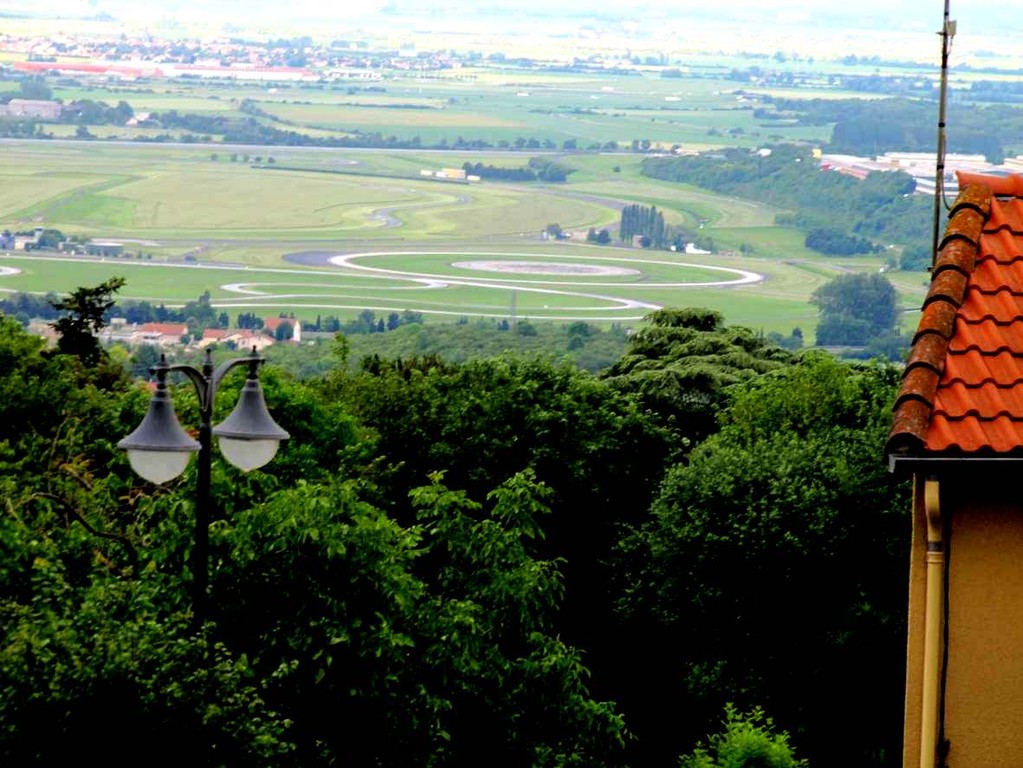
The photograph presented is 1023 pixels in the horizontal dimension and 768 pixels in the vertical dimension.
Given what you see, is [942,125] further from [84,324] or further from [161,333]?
[161,333]

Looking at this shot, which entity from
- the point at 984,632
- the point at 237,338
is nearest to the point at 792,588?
the point at 984,632

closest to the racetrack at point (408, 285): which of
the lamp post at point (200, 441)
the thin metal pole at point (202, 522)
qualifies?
the lamp post at point (200, 441)

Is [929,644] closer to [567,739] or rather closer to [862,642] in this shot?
[567,739]

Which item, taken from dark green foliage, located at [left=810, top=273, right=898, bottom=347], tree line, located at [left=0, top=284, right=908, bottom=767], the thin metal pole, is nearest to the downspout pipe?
tree line, located at [left=0, top=284, right=908, bottom=767]

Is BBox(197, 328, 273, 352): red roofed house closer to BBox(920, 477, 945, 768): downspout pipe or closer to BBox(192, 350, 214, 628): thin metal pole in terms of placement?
BBox(192, 350, 214, 628): thin metal pole

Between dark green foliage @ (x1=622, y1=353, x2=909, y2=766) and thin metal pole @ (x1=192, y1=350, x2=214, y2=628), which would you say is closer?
thin metal pole @ (x1=192, y1=350, x2=214, y2=628)

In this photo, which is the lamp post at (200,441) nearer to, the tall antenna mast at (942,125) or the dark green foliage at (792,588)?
the tall antenna mast at (942,125)
